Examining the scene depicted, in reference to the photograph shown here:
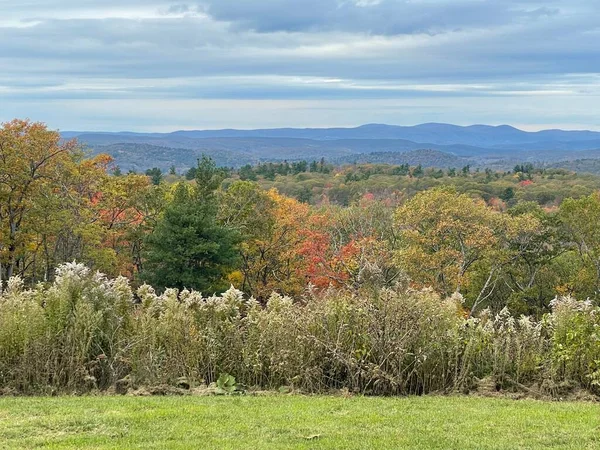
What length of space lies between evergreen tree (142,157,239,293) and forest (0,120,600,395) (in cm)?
9

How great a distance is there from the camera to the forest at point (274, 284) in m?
8.26

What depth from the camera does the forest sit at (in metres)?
8.26

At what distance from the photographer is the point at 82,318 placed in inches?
324

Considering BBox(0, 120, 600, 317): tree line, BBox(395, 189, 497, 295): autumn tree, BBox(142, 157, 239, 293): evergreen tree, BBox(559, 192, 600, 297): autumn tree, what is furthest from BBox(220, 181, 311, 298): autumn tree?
BBox(559, 192, 600, 297): autumn tree

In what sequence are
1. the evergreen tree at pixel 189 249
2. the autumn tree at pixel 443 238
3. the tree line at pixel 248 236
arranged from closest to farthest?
the evergreen tree at pixel 189 249
the tree line at pixel 248 236
the autumn tree at pixel 443 238

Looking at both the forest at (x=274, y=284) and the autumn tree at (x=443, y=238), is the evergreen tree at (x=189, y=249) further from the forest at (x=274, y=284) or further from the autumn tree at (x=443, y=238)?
the autumn tree at (x=443, y=238)

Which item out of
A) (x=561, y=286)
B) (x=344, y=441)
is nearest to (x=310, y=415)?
(x=344, y=441)

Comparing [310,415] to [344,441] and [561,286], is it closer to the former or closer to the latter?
[344,441]

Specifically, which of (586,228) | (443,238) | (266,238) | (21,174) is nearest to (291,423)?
(21,174)

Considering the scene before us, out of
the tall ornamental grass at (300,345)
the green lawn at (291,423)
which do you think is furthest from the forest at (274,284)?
the green lawn at (291,423)

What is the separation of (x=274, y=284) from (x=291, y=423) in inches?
1166

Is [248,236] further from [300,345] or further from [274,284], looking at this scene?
[300,345]

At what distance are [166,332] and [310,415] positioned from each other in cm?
279

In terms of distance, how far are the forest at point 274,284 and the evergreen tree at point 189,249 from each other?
3.6 inches
